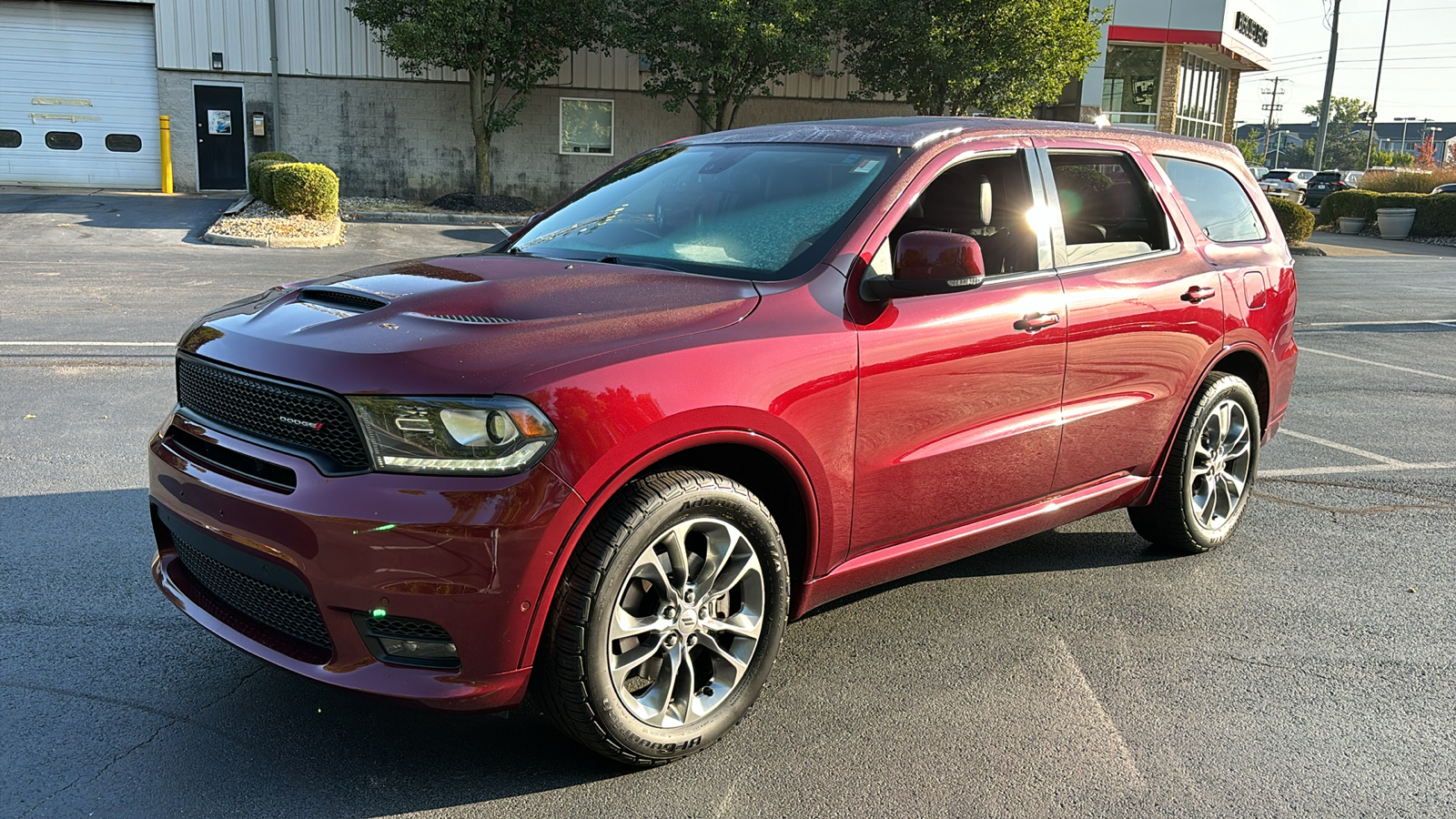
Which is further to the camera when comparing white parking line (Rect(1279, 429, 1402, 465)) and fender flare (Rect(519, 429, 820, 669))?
white parking line (Rect(1279, 429, 1402, 465))

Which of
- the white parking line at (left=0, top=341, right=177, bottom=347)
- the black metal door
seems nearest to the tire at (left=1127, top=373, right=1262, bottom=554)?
the white parking line at (left=0, top=341, right=177, bottom=347)

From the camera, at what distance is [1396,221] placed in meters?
32.5

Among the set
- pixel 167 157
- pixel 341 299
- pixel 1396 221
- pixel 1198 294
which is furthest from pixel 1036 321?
pixel 1396 221

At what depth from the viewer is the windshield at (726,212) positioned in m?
3.65

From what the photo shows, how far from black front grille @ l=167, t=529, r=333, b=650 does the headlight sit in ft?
1.50

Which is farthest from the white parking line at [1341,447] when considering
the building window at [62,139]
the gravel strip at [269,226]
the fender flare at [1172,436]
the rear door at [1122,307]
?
the building window at [62,139]

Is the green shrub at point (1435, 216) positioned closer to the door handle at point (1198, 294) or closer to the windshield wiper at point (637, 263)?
the door handle at point (1198, 294)

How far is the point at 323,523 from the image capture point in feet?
8.80

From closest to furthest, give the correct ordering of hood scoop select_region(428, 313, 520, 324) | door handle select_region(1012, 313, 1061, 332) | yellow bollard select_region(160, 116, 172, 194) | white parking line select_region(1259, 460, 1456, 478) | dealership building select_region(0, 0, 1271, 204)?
hood scoop select_region(428, 313, 520, 324), door handle select_region(1012, 313, 1061, 332), white parking line select_region(1259, 460, 1456, 478), yellow bollard select_region(160, 116, 172, 194), dealership building select_region(0, 0, 1271, 204)

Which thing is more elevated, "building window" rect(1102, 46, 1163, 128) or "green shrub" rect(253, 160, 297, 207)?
"building window" rect(1102, 46, 1163, 128)

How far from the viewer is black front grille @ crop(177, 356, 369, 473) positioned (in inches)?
108

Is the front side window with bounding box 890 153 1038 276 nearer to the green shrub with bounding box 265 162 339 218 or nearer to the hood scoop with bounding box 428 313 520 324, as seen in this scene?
the hood scoop with bounding box 428 313 520 324

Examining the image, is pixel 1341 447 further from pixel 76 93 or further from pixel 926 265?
pixel 76 93

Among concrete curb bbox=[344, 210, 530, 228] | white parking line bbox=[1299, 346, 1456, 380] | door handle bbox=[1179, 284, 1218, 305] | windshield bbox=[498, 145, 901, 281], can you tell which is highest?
windshield bbox=[498, 145, 901, 281]
